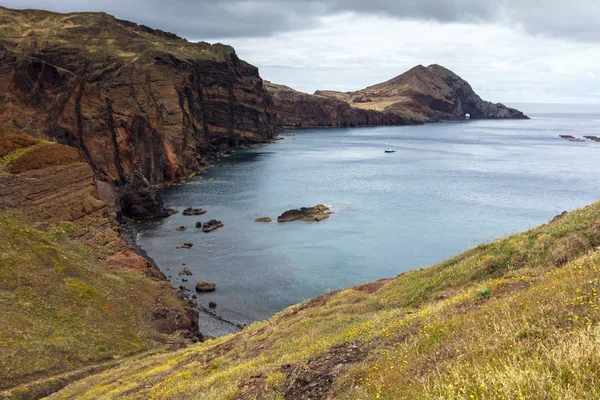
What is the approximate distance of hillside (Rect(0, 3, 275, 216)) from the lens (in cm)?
7769

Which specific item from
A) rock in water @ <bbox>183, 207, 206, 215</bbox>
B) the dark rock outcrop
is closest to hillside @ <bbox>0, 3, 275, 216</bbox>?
the dark rock outcrop

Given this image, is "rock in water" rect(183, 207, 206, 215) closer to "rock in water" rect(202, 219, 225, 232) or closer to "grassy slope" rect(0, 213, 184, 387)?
"rock in water" rect(202, 219, 225, 232)

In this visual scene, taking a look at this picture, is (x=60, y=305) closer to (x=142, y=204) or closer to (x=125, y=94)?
(x=142, y=204)

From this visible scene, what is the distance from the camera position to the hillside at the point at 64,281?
82.9 ft

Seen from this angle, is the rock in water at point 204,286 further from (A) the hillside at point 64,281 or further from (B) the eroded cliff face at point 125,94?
(B) the eroded cliff face at point 125,94

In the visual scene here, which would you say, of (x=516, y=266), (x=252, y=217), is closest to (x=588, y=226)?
(x=516, y=266)

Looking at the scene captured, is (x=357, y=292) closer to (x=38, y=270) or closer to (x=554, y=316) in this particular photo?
(x=554, y=316)

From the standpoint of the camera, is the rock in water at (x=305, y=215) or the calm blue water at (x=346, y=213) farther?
the rock in water at (x=305, y=215)

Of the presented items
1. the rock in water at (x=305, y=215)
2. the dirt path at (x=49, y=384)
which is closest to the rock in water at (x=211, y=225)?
the rock in water at (x=305, y=215)

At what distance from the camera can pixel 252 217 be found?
226 feet

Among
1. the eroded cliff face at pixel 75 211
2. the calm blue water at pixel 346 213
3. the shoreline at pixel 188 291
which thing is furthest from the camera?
the calm blue water at pixel 346 213

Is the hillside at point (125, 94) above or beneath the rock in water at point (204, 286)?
above

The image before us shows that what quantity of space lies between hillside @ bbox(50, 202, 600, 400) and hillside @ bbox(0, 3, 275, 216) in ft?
210

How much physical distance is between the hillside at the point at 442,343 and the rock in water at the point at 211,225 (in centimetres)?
3880
